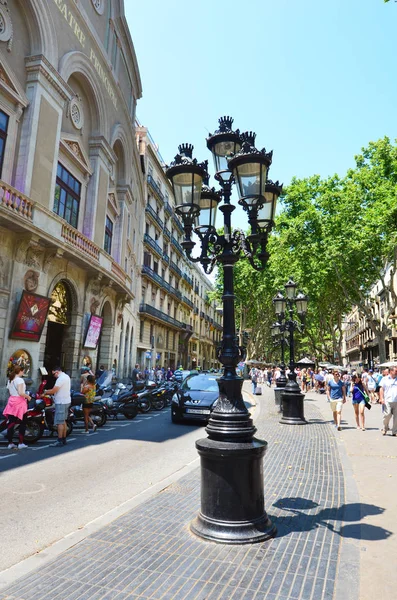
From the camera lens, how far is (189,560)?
3699 mm

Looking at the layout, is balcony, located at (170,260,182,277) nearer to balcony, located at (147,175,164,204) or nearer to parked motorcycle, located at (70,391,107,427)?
balcony, located at (147,175,164,204)

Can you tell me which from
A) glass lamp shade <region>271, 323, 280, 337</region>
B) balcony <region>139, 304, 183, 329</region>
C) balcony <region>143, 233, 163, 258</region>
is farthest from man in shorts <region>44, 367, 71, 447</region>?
balcony <region>143, 233, 163, 258</region>

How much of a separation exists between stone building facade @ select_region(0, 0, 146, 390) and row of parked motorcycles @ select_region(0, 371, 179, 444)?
312 cm

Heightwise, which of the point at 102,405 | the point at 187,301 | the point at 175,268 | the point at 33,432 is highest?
the point at 175,268

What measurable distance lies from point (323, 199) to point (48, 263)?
67.9 feet

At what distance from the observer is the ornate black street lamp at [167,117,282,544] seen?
419 cm

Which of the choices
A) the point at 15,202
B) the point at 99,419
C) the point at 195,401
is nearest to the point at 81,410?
the point at 99,419

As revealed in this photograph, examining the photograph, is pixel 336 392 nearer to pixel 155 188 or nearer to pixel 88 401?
pixel 88 401

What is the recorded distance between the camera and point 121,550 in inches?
153

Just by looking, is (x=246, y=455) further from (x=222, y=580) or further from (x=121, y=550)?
(x=121, y=550)

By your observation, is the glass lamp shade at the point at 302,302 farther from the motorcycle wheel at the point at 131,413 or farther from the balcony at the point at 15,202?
the balcony at the point at 15,202

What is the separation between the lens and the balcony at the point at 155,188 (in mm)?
38281

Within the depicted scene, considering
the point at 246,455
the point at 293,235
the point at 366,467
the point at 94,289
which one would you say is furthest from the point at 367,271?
the point at 246,455

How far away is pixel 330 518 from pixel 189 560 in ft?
6.32
